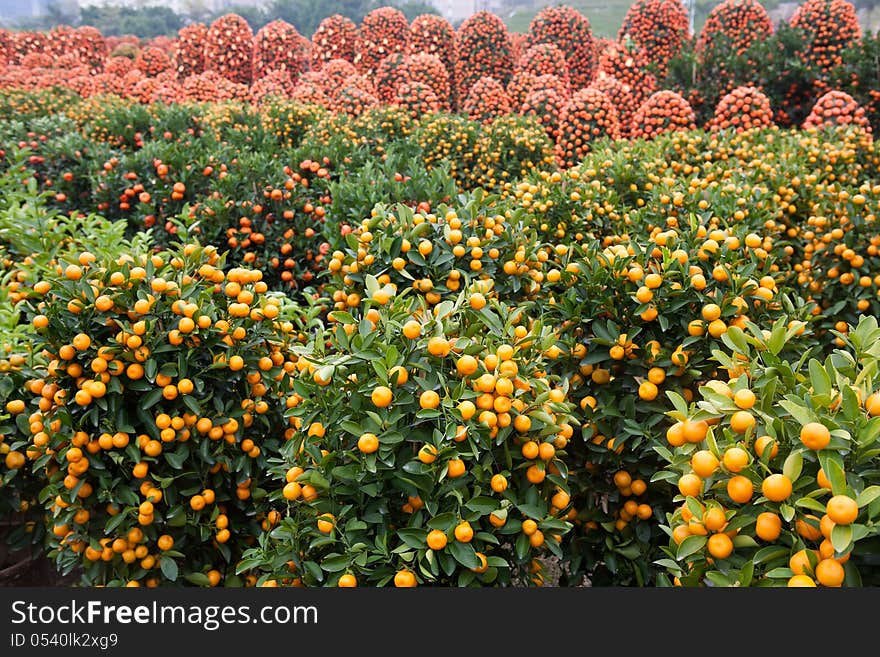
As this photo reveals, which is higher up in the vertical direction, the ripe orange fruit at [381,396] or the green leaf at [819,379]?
the green leaf at [819,379]

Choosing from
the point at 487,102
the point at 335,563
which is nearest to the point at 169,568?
the point at 335,563

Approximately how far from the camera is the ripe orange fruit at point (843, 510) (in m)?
1.01

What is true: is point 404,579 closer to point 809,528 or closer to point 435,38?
point 809,528

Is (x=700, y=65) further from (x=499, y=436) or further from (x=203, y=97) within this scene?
(x=499, y=436)

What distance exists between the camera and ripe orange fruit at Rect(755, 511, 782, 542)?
45.1 inches

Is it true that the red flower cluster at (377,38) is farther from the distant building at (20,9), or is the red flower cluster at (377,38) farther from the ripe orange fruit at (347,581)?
the ripe orange fruit at (347,581)

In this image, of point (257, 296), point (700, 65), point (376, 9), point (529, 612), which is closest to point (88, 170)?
point (257, 296)

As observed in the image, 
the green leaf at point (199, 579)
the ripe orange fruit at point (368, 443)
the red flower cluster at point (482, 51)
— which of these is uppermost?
the red flower cluster at point (482, 51)

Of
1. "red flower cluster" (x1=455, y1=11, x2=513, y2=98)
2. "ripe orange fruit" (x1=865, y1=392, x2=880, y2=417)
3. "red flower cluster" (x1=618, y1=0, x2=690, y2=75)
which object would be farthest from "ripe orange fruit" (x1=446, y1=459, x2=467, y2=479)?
"red flower cluster" (x1=455, y1=11, x2=513, y2=98)

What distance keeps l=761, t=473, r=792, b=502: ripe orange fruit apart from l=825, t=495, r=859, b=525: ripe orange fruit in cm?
8

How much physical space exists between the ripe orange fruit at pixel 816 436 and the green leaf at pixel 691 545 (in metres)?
0.30

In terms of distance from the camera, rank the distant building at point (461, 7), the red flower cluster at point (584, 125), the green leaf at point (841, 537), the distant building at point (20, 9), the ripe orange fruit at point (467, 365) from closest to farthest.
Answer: the green leaf at point (841, 537)
the ripe orange fruit at point (467, 365)
the red flower cluster at point (584, 125)
the distant building at point (20, 9)
the distant building at point (461, 7)

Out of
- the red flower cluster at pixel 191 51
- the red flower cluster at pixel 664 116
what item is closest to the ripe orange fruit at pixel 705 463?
the red flower cluster at pixel 664 116

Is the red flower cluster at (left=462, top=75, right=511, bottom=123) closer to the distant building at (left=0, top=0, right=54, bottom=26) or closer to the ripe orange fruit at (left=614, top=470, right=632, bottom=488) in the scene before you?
the ripe orange fruit at (left=614, top=470, right=632, bottom=488)
